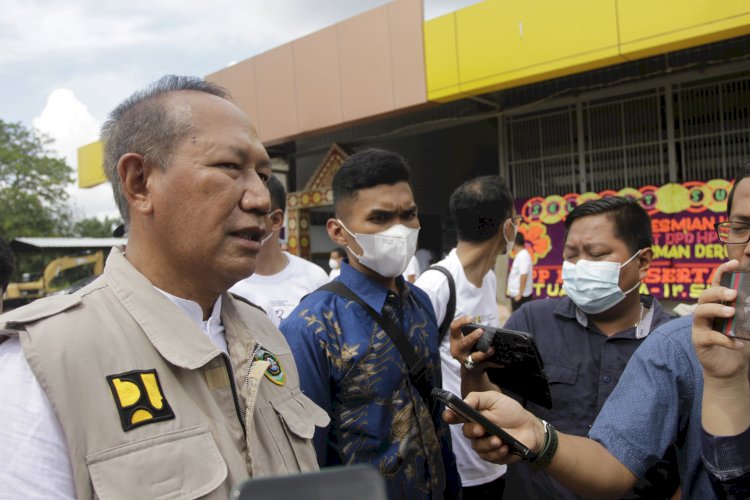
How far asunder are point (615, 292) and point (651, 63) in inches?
293

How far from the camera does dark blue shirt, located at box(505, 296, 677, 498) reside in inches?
88.0

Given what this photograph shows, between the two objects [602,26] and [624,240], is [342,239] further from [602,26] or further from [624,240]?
[602,26]

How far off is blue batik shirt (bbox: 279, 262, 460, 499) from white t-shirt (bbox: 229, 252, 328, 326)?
0.93 m

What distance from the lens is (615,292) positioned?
96.9 inches

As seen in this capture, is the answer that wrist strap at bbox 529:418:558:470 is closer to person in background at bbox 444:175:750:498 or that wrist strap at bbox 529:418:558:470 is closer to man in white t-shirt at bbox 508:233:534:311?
person in background at bbox 444:175:750:498

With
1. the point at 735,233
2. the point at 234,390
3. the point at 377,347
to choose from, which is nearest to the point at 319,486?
the point at 234,390

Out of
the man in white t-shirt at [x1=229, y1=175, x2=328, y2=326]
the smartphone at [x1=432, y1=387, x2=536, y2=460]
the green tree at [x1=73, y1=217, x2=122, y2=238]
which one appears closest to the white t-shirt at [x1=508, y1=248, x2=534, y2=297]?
the man in white t-shirt at [x1=229, y1=175, x2=328, y2=326]

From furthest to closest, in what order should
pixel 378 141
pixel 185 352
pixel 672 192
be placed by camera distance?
pixel 378 141, pixel 672 192, pixel 185 352

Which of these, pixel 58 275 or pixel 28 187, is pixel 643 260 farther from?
pixel 28 187

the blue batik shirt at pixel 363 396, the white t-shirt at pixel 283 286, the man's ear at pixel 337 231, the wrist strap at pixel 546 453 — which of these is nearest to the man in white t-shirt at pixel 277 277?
the white t-shirt at pixel 283 286

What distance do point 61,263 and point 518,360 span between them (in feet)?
55.3

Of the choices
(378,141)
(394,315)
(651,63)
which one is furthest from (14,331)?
(378,141)

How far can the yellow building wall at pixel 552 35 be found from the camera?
22.4 feet

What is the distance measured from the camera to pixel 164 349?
44.6 inches
